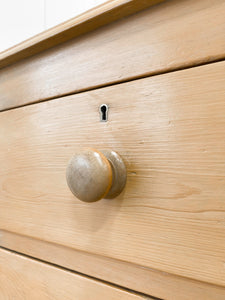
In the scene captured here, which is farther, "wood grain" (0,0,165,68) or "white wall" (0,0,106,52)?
"white wall" (0,0,106,52)

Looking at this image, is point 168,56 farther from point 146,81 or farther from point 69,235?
point 69,235

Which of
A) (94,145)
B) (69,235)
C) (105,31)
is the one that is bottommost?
(69,235)

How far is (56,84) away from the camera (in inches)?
13.1

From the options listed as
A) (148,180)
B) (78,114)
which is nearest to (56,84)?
(78,114)

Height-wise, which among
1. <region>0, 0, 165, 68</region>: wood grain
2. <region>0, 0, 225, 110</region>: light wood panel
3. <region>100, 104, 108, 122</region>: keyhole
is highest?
<region>0, 0, 165, 68</region>: wood grain

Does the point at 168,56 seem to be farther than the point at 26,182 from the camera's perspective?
No

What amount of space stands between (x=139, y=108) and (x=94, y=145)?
0.07 metres

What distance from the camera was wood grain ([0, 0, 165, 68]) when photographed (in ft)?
0.85

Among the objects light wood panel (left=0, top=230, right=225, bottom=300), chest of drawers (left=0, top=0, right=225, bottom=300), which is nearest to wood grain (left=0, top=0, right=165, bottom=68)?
chest of drawers (left=0, top=0, right=225, bottom=300)

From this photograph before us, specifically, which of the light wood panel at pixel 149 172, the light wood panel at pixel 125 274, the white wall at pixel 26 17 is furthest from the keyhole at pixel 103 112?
the white wall at pixel 26 17

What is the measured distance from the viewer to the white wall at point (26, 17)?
865 millimetres

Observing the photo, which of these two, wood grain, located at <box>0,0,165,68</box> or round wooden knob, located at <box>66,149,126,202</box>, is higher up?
wood grain, located at <box>0,0,165,68</box>

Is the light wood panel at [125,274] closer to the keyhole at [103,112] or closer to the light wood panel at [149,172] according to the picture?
the light wood panel at [149,172]

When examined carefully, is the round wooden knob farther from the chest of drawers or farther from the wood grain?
the wood grain
